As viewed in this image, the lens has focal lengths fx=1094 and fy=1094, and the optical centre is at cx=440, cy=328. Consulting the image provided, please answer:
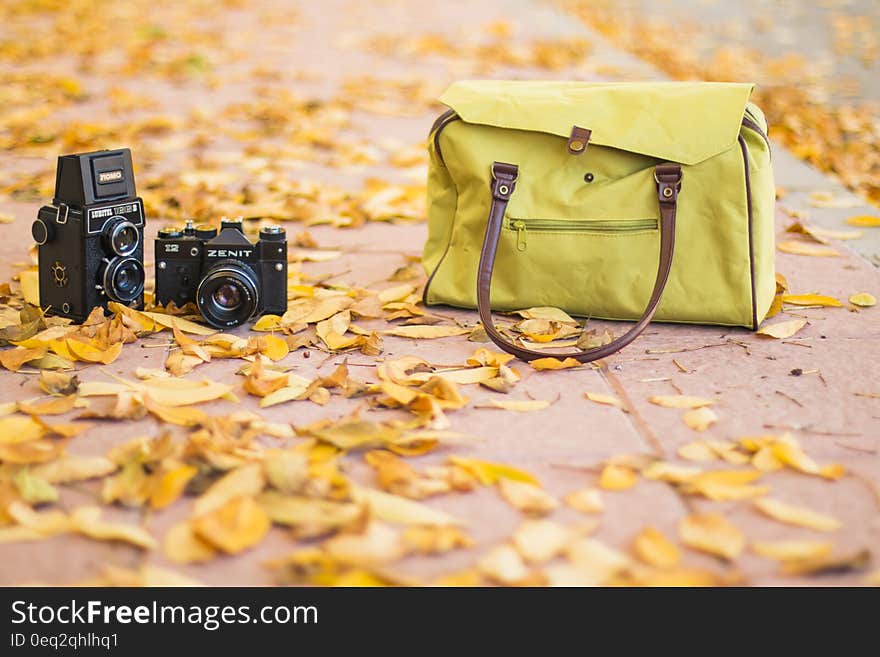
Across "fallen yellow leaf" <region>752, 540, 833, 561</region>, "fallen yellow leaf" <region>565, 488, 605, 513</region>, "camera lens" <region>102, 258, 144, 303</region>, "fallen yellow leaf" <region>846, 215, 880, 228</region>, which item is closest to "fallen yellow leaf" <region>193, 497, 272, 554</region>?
"fallen yellow leaf" <region>565, 488, 605, 513</region>

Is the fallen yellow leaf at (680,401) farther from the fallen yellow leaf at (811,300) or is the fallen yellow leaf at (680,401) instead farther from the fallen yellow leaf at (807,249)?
the fallen yellow leaf at (807,249)

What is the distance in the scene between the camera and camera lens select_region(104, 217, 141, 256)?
8.50 ft

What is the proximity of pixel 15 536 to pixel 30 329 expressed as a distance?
95cm

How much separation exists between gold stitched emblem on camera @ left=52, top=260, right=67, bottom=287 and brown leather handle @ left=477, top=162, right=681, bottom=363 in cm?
100

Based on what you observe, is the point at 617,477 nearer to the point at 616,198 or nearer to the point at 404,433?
the point at 404,433

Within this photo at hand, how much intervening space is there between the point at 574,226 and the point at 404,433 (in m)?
0.83

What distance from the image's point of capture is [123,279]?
2660mm

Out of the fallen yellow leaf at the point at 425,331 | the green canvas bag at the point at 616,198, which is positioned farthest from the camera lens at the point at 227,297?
the green canvas bag at the point at 616,198

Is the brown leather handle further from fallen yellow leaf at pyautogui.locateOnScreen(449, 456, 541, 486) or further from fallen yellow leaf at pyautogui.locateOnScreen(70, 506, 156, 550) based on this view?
fallen yellow leaf at pyautogui.locateOnScreen(70, 506, 156, 550)

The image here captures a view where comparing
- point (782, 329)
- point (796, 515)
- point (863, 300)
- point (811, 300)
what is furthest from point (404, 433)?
point (863, 300)

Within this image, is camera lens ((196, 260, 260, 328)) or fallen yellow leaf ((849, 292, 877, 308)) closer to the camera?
camera lens ((196, 260, 260, 328))

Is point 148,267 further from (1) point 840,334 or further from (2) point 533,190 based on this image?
(1) point 840,334
